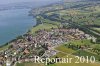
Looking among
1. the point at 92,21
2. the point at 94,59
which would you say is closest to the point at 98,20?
the point at 92,21

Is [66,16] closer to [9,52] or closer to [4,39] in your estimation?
[4,39]

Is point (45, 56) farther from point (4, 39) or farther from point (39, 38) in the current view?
point (4, 39)

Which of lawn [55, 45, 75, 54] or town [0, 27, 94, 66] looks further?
lawn [55, 45, 75, 54]

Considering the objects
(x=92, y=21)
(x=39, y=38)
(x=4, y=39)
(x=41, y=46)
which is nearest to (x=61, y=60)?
(x=41, y=46)

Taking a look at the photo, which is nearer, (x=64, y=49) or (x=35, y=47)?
(x=64, y=49)

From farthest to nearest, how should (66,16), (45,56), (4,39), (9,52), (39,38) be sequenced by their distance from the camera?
(66,16)
(4,39)
(39,38)
(9,52)
(45,56)

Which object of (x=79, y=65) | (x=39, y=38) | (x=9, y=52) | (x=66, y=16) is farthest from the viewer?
(x=66, y=16)

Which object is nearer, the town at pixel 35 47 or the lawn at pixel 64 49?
the town at pixel 35 47

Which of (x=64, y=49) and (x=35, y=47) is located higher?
(x=64, y=49)

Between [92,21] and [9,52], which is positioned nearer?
[9,52]
